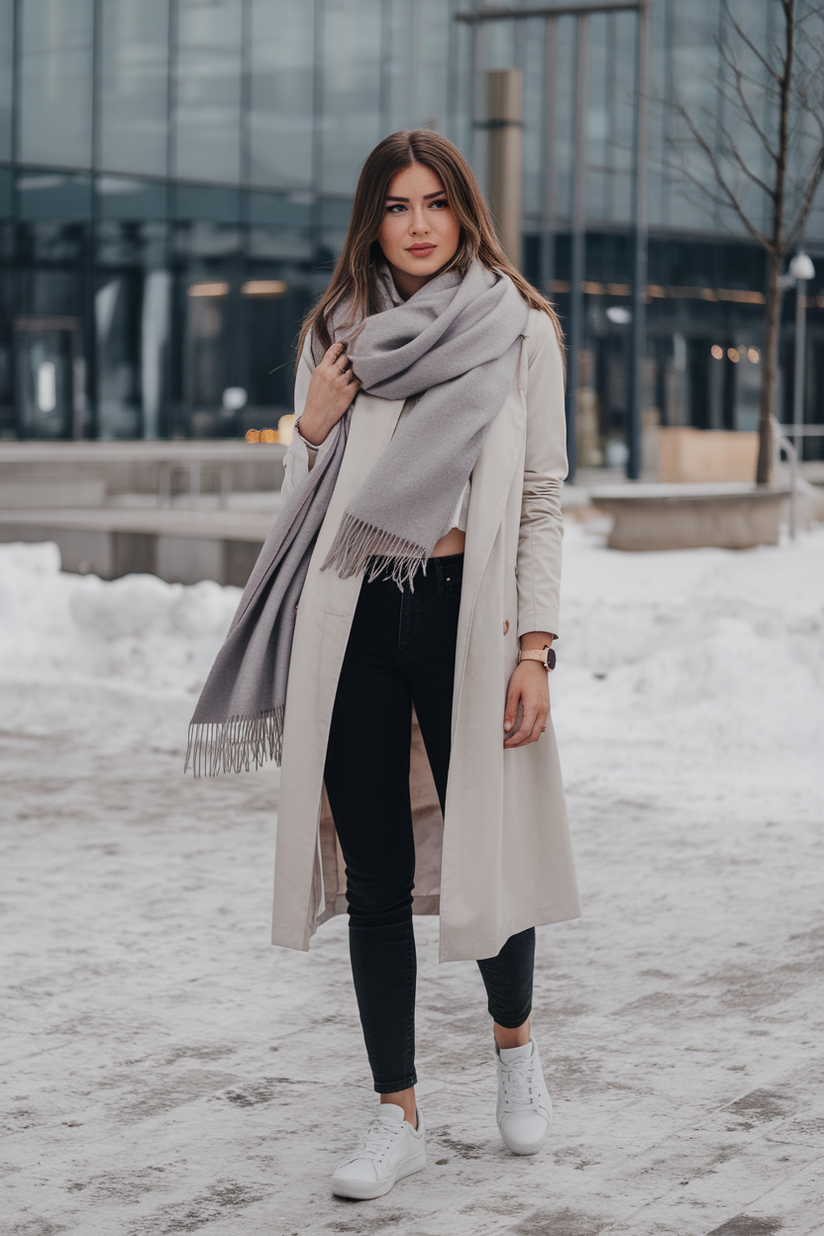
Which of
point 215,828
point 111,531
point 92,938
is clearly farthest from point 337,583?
point 111,531

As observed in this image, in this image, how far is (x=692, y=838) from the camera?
610 cm

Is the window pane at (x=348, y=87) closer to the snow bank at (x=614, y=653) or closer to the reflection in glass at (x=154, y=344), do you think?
the reflection in glass at (x=154, y=344)

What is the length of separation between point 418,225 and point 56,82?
24.3m

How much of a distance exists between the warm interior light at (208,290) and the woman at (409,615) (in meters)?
25.0

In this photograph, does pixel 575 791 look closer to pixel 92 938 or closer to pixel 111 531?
pixel 92 938

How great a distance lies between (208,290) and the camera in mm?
27797

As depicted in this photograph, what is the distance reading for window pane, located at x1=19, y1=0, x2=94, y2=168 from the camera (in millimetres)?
25297

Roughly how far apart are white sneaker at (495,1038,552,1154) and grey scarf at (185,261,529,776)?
0.85m

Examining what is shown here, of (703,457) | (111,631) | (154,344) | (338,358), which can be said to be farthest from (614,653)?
(154,344)

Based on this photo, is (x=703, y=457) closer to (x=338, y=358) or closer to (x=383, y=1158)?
(x=338, y=358)

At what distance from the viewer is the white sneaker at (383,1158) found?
3131mm

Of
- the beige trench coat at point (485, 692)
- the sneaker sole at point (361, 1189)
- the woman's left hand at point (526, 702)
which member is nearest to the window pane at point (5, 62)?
the beige trench coat at point (485, 692)

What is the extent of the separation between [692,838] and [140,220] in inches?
895

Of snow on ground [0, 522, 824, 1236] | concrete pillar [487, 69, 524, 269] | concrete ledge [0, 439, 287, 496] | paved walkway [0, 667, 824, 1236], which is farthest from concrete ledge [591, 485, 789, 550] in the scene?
paved walkway [0, 667, 824, 1236]
